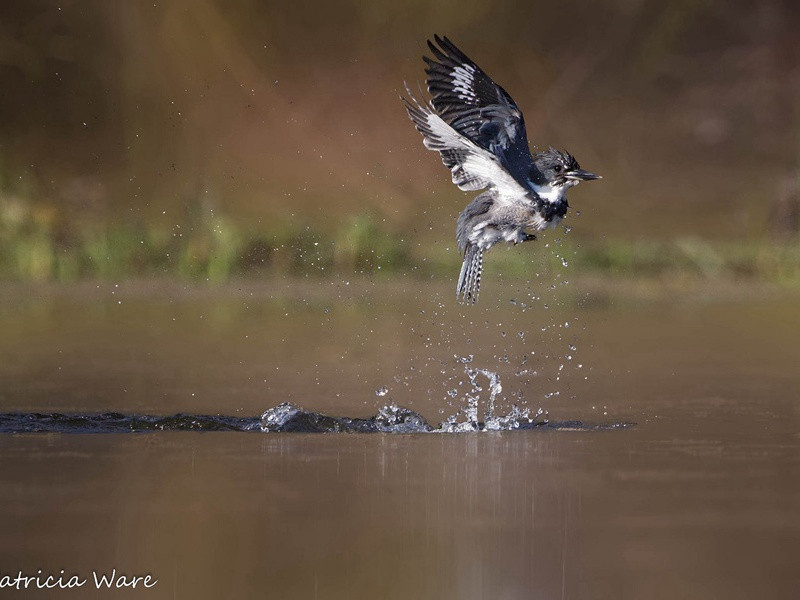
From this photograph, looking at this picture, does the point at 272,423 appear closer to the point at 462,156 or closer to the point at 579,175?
the point at 462,156

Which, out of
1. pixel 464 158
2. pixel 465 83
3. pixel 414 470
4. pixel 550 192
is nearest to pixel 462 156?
pixel 464 158

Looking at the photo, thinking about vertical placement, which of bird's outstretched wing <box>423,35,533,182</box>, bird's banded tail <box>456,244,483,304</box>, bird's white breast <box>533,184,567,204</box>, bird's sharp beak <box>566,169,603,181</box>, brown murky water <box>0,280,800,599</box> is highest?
bird's outstretched wing <box>423,35,533,182</box>

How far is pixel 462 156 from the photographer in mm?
7418

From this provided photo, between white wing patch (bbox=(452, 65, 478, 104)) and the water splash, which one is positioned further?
white wing patch (bbox=(452, 65, 478, 104))

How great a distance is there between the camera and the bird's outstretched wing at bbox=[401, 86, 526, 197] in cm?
718

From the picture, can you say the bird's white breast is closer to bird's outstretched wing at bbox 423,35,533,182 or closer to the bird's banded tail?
bird's outstretched wing at bbox 423,35,533,182

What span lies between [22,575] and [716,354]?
6046 mm

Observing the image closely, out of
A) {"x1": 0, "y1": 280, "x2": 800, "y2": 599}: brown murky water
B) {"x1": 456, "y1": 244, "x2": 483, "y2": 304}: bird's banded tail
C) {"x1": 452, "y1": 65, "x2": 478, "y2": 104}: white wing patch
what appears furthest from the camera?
{"x1": 452, "y1": 65, "x2": 478, "y2": 104}: white wing patch

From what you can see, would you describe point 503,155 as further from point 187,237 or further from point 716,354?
point 187,237

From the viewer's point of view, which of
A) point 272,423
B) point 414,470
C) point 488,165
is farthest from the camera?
point 488,165

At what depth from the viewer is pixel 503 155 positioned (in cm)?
750

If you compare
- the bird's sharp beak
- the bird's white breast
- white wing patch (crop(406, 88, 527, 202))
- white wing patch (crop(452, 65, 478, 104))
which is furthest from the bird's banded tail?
white wing patch (crop(452, 65, 478, 104))

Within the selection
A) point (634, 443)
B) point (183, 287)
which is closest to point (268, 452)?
point (634, 443)

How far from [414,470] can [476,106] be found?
8.29ft
